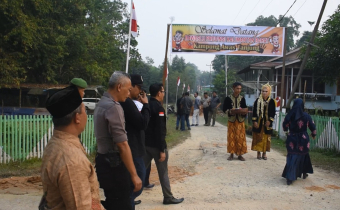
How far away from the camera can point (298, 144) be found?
6492 mm

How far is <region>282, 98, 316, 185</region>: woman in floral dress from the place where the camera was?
6434 mm

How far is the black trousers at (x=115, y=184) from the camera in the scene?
3.09m

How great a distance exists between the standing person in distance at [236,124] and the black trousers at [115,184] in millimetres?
5647

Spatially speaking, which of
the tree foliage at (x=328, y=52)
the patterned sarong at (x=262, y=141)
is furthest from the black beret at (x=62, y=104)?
the tree foliage at (x=328, y=52)

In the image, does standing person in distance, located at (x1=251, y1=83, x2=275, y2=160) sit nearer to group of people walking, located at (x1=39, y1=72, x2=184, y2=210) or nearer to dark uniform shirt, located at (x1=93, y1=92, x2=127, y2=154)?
group of people walking, located at (x1=39, y1=72, x2=184, y2=210)

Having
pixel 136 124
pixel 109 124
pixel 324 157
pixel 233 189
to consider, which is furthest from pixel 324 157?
pixel 109 124

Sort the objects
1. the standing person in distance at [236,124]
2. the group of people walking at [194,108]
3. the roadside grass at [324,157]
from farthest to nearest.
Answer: the group of people walking at [194,108] → the standing person in distance at [236,124] → the roadside grass at [324,157]

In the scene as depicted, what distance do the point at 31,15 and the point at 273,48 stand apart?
1245 centimetres

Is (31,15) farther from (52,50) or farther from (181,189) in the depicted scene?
(181,189)

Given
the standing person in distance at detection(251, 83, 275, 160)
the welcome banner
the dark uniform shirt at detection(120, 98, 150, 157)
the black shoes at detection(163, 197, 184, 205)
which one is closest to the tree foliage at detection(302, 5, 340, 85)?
the welcome banner

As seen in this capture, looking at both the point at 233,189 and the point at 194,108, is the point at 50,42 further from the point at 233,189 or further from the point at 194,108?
the point at 233,189

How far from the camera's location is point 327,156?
9.48m

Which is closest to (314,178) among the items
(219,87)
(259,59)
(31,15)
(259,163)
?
(259,163)

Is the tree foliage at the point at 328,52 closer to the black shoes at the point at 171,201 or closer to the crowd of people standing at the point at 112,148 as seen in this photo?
the crowd of people standing at the point at 112,148
